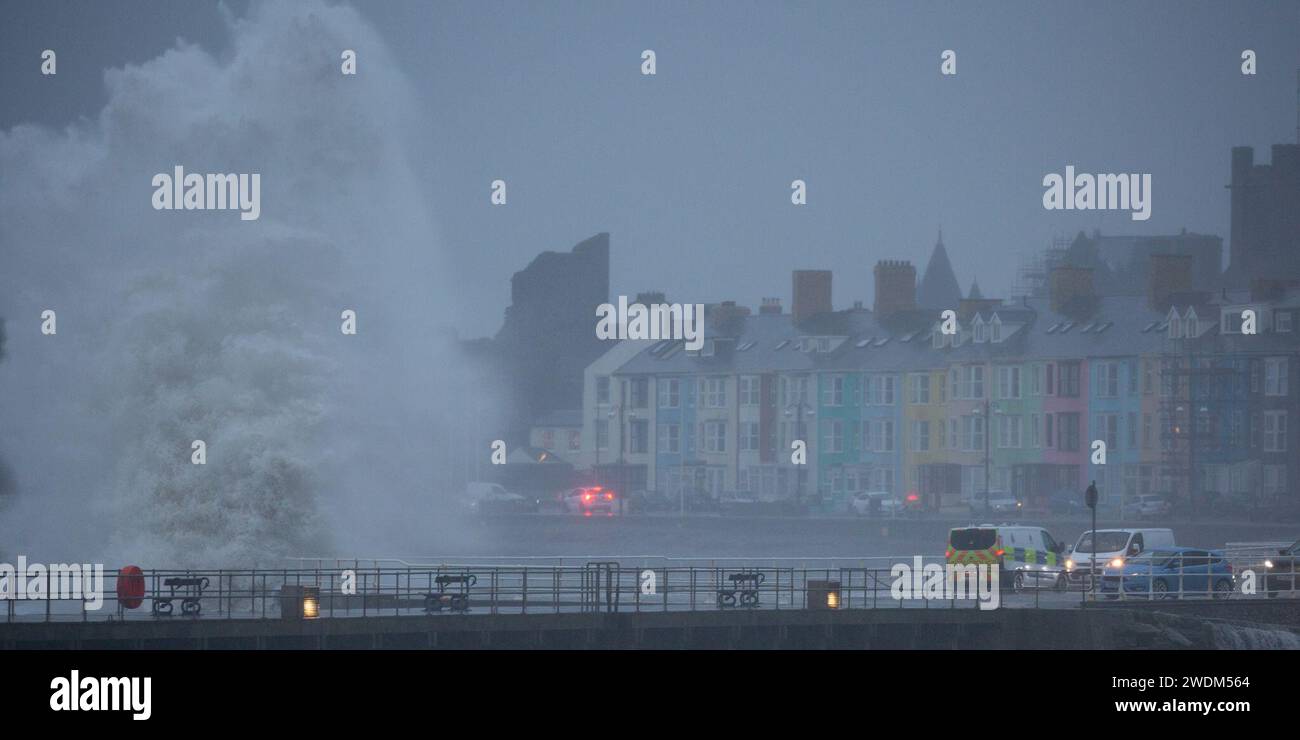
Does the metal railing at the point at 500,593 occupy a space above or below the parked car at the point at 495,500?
above

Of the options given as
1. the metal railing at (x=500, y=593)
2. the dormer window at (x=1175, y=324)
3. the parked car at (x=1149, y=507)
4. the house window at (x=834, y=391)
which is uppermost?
the dormer window at (x=1175, y=324)

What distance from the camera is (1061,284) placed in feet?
347

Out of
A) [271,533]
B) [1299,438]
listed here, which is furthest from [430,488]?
[1299,438]

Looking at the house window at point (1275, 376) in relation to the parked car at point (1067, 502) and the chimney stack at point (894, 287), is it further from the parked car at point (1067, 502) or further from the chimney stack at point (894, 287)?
the chimney stack at point (894, 287)

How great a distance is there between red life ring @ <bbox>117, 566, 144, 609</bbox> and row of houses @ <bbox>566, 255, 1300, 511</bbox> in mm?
64524

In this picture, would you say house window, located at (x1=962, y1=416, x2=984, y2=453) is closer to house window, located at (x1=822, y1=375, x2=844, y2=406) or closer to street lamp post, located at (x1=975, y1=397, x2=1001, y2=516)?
street lamp post, located at (x1=975, y1=397, x2=1001, y2=516)

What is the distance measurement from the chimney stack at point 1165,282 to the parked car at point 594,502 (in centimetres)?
3420

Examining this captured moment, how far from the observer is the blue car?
42844mm

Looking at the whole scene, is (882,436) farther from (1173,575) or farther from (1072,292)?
(1173,575)

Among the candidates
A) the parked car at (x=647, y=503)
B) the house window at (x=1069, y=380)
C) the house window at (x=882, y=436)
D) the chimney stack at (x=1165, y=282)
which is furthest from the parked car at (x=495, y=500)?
the chimney stack at (x=1165, y=282)

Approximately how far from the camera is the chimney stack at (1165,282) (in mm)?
101875

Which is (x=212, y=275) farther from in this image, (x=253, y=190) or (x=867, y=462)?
(x=867, y=462)
